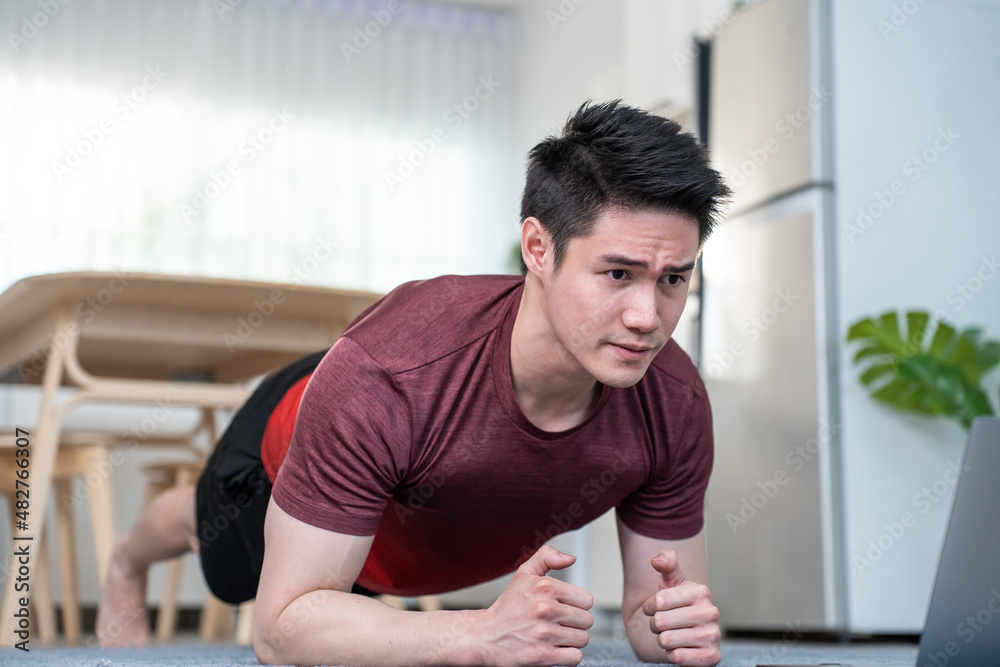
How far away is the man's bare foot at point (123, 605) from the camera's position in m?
1.85

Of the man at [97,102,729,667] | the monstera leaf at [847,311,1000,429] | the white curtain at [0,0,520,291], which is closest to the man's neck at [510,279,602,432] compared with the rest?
the man at [97,102,729,667]

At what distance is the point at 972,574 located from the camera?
963 millimetres

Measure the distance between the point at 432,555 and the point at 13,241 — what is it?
9.85 feet

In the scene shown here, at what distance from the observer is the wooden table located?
186 centimetres

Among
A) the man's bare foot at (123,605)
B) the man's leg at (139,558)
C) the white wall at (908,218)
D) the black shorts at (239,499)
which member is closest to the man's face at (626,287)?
the black shorts at (239,499)

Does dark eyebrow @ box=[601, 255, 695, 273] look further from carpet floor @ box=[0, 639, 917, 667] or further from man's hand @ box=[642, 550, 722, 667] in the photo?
carpet floor @ box=[0, 639, 917, 667]

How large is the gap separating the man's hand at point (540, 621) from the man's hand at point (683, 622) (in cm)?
11

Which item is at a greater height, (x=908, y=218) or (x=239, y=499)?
(x=908, y=218)

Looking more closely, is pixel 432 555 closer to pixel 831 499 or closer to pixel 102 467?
pixel 102 467

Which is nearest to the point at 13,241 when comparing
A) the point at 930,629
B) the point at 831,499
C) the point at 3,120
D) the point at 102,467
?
the point at 3,120

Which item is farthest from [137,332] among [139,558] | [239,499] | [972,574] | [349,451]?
[972,574]

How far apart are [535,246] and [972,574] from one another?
21.5 inches

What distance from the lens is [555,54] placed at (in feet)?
15.4

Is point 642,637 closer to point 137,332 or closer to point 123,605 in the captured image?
point 123,605
